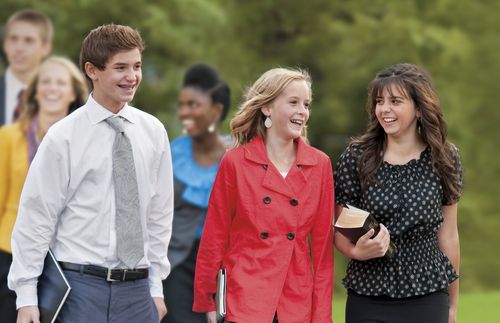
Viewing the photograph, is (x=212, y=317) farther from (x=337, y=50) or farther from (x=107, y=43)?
(x=337, y=50)

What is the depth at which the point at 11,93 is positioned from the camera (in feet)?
28.9

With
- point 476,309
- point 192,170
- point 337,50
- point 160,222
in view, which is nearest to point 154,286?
point 160,222

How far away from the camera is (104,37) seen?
4961mm

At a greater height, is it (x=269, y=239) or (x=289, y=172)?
(x=289, y=172)

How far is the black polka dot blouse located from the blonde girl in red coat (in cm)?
20

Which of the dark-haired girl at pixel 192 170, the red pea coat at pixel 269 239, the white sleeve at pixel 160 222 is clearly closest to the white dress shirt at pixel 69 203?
the white sleeve at pixel 160 222

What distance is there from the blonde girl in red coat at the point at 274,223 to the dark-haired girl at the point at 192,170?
1715 mm

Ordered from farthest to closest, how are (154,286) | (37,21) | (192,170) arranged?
1. (37,21)
2. (192,170)
3. (154,286)

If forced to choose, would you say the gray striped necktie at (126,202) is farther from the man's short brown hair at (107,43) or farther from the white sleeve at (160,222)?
the man's short brown hair at (107,43)

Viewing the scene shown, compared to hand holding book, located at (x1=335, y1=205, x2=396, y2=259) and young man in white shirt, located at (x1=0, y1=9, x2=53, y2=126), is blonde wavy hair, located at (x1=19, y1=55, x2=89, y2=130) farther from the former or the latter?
hand holding book, located at (x1=335, y1=205, x2=396, y2=259)

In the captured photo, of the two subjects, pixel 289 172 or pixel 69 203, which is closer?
pixel 69 203

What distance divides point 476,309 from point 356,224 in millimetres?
6520

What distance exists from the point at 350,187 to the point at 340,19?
35.4 ft

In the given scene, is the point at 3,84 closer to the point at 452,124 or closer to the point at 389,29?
the point at 389,29
